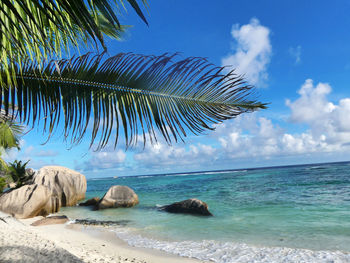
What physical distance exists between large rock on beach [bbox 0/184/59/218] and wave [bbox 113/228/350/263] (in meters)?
5.72

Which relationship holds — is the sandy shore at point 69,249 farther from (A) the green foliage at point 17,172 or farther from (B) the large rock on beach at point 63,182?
(A) the green foliage at point 17,172

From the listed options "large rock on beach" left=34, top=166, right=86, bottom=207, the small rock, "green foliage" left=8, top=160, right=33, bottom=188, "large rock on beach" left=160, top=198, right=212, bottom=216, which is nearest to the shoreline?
the small rock

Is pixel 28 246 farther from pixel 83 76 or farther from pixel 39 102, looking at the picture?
pixel 83 76

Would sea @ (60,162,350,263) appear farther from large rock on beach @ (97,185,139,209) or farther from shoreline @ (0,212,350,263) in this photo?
large rock on beach @ (97,185,139,209)

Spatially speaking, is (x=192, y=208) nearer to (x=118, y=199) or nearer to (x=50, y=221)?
(x=118, y=199)

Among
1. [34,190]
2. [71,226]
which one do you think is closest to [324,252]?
[71,226]

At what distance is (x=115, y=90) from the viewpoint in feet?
7.69

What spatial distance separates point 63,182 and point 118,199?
4.43 metres

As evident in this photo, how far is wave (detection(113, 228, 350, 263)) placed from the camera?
526 cm

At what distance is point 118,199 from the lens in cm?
1360

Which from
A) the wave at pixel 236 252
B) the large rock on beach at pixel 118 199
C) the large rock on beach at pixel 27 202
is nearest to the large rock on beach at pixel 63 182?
the large rock on beach at pixel 118 199

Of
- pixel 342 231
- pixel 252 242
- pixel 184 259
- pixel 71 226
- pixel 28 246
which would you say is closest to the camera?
pixel 28 246

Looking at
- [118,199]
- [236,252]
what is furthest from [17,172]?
[236,252]

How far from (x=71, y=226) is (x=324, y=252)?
7.74 meters
